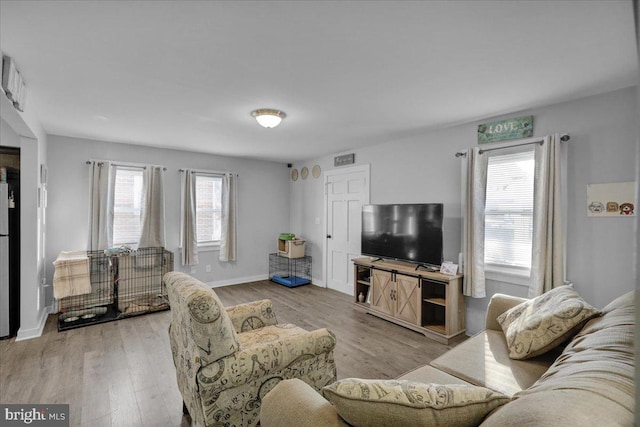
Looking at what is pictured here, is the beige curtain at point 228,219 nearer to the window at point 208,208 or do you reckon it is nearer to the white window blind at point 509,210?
the window at point 208,208

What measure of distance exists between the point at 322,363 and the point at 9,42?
281 centimetres

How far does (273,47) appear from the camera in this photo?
1.93 meters

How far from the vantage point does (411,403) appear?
0.88 meters

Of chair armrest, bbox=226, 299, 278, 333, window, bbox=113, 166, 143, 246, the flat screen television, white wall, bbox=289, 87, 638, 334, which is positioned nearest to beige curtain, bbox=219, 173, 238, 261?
window, bbox=113, 166, 143, 246

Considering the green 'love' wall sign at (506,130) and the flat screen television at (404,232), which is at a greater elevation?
the green 'love' wall sign at (506,130)

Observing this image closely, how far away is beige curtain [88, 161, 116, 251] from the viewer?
429 cm

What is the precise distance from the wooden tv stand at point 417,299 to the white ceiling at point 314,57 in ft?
5.98

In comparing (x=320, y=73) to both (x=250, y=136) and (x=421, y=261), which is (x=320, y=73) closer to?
(x=250, y=136)

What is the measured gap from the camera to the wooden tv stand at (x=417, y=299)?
10.9 ft

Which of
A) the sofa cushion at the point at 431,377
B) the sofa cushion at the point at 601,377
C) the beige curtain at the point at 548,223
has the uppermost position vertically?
the beige curtain at the point at 548,223

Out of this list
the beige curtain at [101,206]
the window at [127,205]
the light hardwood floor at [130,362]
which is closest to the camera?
the light hardwood floor at [130,362]

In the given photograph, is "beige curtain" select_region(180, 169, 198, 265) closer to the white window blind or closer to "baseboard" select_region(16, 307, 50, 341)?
"baseboard" select_region(16, 307, 50, 341)

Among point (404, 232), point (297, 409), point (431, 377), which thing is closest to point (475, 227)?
point (404, 232)

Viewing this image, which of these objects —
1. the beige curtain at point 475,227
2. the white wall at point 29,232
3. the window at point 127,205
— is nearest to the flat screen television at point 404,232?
the beige curtain at point 475,227
